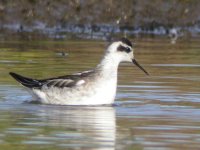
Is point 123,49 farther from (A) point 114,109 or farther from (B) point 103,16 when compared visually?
(B) point 103,16

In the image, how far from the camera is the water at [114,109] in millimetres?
11484

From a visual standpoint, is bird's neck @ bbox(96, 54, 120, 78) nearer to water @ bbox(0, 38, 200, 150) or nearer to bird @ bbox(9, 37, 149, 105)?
bird @ bbox(9, 37, 149, 105)

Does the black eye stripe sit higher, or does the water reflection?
the black eye stripe

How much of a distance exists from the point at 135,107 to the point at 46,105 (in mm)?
1303

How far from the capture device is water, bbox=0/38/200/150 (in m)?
11.5

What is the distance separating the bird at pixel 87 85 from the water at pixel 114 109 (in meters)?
0.17

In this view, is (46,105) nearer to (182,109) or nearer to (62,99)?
(62,99)

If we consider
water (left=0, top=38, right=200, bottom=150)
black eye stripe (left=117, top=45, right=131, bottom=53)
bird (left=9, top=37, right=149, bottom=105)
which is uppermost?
black eye stripe (left=117, top=45, right=131, bottom=53)

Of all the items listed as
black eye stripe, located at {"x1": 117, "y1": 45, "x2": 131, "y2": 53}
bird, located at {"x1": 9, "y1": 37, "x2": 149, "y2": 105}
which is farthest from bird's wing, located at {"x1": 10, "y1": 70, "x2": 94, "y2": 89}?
black eye stripe, located at {"x1": 117, "y1": 45, "x2": 131, "y2": 53}

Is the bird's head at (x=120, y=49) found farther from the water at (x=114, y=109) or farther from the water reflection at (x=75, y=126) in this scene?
the water reflection at (x=75, y=126)

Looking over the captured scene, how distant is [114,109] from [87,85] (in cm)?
51

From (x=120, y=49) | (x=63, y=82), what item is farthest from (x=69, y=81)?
(x=120, y=49)

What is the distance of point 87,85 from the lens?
46.6ft

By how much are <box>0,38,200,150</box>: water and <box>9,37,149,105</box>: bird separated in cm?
17
